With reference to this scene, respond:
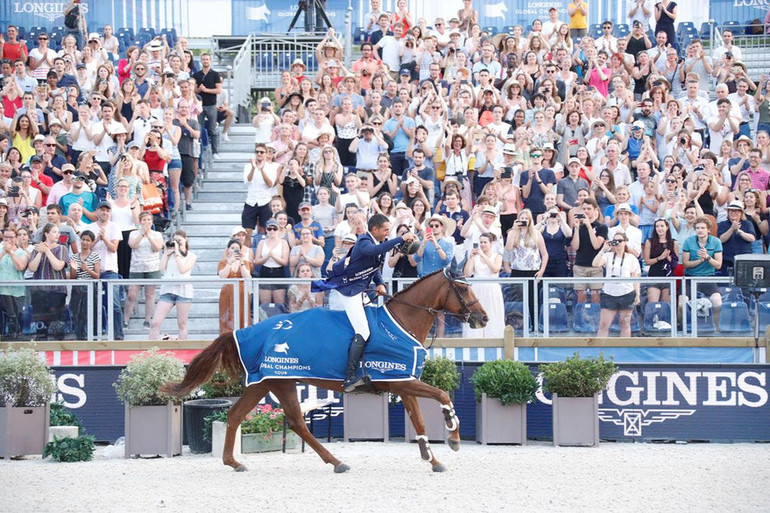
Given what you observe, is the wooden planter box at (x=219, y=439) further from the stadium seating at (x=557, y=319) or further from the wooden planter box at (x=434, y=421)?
the stadium seating at (x=557, y=319)

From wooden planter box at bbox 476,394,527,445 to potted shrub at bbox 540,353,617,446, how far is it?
40 cm

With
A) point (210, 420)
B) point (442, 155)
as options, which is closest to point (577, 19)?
point (442, 155)

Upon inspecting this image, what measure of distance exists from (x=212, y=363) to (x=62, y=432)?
7.83ft

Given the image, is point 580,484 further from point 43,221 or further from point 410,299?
point 43,221

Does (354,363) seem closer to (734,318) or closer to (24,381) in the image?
(24,381)

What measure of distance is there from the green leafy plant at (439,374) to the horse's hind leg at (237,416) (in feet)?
7.75

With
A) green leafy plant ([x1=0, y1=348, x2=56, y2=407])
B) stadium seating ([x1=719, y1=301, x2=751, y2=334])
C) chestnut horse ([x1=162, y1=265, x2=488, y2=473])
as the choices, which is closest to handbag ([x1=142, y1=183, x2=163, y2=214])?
green leafy plant ([x1=0, y1=348, x2=56, y2=407])

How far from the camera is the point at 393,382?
1174 centimetres

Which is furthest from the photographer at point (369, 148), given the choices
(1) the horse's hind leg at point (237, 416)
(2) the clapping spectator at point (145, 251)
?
(1) the horse's hind leg at point (237, 416)

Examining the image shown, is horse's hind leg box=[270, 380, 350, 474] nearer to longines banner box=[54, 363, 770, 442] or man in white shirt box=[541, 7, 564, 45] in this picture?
longines banner box=[54, 363, 770, 442]

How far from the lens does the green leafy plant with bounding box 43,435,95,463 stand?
497 inches

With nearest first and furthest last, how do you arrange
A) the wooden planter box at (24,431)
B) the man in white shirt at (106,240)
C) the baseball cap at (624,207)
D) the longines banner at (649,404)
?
the wooden planter box at (24,431)
the longines banner at (649,404)
the man in white shirt at (106,240)
the baseball cap at (624,207)

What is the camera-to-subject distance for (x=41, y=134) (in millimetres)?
20562

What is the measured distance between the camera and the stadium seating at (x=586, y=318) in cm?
1503
